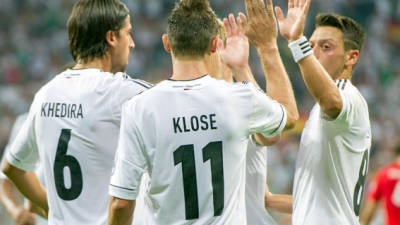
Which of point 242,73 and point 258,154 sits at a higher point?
point 242,73

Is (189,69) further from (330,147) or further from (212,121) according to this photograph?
(330,147)

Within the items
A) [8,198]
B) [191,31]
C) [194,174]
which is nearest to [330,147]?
[194,174]

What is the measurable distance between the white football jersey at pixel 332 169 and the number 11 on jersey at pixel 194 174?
901 mm

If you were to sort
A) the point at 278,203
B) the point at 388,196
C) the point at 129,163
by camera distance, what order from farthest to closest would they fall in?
1. the point at 388,196
2. the point at 278,203
3. the point at 129,163

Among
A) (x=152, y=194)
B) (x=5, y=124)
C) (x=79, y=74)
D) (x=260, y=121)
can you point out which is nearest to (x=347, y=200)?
(x=260, y=121)

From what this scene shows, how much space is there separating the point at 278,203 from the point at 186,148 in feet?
4.55

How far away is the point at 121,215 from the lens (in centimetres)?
375

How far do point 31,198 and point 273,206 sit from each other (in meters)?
1.62

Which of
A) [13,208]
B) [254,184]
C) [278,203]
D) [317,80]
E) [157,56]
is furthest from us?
[157,56]

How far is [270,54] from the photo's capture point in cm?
413

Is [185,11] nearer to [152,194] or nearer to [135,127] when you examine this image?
[135,127]

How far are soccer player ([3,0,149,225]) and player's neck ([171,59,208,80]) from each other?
0.36 meters

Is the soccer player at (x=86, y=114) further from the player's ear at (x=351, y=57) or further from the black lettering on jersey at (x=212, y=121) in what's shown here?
the player's ear at (x=351, y=57)

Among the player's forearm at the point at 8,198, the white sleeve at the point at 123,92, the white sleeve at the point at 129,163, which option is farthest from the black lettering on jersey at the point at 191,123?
the player's forearm at the point at 8,198
